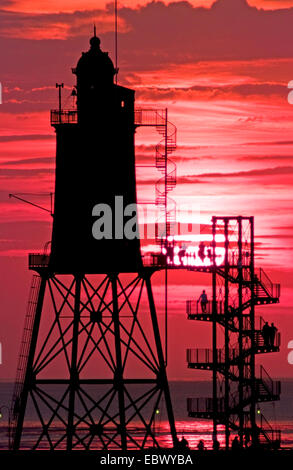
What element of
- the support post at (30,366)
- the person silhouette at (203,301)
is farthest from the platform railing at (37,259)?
the person silhouette at (203,301)

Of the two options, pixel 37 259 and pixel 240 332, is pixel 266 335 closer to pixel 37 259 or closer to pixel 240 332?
pixel 240 332

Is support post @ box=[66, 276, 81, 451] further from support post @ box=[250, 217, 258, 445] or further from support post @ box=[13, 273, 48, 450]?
support post @ box=[250, 217, 258, 445]

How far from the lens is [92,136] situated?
80.4 meters

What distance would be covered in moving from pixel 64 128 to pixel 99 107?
221 cm

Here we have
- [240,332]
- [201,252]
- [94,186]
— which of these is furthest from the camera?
[201,252]

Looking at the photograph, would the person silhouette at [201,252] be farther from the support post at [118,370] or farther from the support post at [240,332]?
the support post at [118,370]

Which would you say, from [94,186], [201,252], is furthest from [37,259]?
[201,252]

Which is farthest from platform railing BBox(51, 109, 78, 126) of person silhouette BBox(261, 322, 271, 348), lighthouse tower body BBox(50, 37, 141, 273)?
person silhouette BBox(261, 322, 271, 348)

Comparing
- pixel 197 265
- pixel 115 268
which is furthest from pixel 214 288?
pixel 115 268
